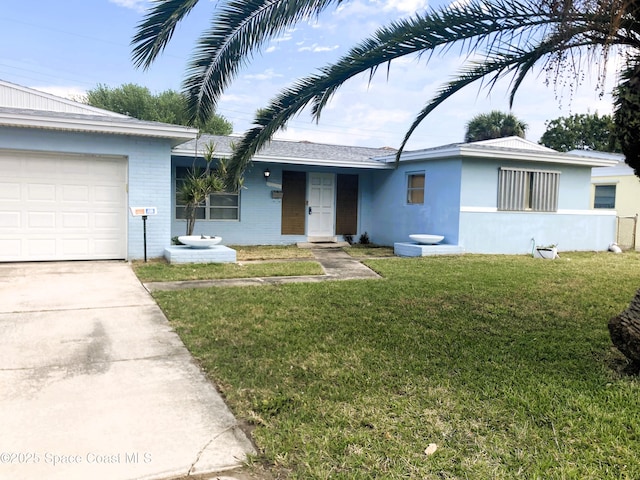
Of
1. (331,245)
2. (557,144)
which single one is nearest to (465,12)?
(331,245)

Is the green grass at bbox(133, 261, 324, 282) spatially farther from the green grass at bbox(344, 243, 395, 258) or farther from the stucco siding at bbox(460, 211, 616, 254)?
the stucco siding at bbox(460, 211, 616, 254)

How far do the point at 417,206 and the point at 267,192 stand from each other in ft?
14.3

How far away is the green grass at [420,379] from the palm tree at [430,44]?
1005 millimetres

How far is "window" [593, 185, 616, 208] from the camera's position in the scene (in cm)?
1775

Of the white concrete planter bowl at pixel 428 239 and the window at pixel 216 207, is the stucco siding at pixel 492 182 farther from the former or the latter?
the window at pixel 216 207

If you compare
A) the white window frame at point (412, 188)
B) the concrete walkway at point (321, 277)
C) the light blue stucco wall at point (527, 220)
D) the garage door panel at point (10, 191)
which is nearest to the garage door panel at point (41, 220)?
the garage door panel at point (10, 191)

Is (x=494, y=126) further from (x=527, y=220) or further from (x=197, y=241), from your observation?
(x=197, y=241)

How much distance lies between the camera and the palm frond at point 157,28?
159 inches

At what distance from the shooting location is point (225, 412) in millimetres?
3383

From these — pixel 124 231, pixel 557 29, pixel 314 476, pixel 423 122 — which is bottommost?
pixel 314 476

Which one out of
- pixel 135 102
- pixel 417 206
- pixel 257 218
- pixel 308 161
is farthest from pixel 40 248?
pixel 135 102

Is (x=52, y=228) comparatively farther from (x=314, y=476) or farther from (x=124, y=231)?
(x=314, y=476)

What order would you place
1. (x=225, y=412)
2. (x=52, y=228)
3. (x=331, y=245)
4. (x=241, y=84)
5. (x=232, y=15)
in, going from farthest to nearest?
1. (x=331, y=245)
2. (x=52, y=228)
3. (x=241, y=84)
4. (x=232, y=15)
5. (x=225, y=412)

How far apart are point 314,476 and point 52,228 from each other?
8.76m
